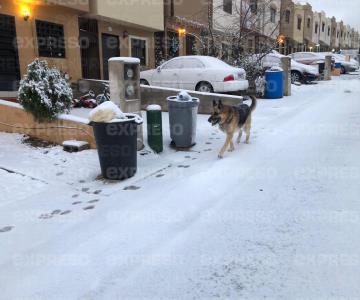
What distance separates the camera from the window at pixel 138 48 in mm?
16120

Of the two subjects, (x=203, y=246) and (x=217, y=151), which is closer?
(x=203, y=246)

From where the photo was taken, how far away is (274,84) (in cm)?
1387

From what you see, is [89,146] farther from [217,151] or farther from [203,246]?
[203,246]

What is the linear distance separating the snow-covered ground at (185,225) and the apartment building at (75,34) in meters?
4.74

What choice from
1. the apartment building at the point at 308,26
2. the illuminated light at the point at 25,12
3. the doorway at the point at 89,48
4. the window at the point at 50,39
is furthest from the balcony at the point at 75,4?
the apartment building at the point at 308,26

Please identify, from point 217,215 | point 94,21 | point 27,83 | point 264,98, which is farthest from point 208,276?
point 94,21

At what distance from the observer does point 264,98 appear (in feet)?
46.4

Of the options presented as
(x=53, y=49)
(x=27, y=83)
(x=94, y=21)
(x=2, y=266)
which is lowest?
(x=2, y=266)

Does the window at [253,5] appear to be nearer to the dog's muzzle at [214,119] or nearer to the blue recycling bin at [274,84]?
the blue recycling bin at [274,84]

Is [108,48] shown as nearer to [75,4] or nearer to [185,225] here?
[75,4]

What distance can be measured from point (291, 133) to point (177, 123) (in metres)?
2.84

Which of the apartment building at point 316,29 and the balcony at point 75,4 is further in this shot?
the apartment building at point 316,29

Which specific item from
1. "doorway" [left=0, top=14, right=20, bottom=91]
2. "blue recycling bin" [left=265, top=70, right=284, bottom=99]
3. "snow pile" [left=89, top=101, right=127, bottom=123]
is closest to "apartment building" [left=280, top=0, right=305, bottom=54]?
"blue recycling bin" [left=265, top=70, right=284, bottom=99]

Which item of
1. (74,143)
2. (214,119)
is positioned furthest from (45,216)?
(214,119)
